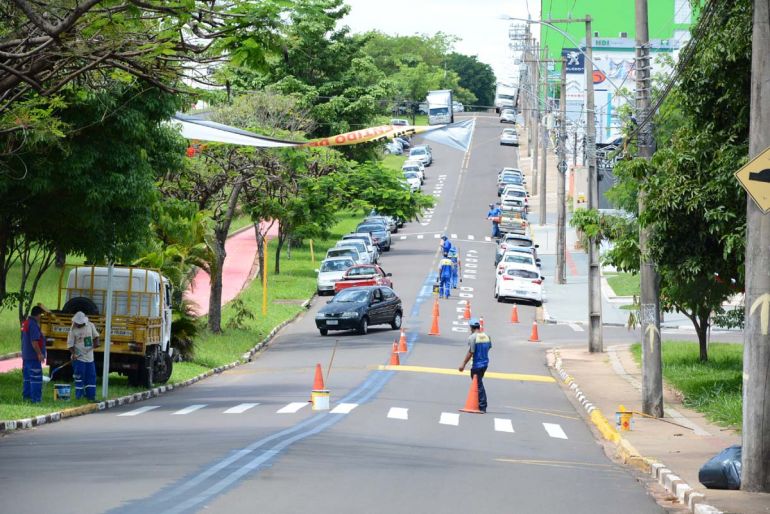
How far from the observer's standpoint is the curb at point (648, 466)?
13.5 m

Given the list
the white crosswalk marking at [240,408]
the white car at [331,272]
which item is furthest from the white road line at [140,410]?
the white car at [331,272]

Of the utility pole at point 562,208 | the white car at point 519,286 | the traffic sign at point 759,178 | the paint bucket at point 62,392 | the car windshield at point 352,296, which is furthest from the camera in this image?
the utility pole at point 562,208

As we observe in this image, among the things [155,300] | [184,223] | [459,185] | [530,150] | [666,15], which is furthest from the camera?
[530,150]

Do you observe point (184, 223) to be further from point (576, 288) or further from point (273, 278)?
point (576, 288)

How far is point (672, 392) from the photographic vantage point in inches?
1094

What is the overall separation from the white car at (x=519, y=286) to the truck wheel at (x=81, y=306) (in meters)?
25.9

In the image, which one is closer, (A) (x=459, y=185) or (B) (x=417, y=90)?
(A) (x=459, y=185)

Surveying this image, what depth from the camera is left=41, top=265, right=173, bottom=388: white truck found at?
25828 millimetres

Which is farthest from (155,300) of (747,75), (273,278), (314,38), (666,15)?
(666,15)

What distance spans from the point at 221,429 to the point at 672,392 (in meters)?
12.5

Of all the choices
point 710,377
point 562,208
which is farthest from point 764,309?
point 562,208

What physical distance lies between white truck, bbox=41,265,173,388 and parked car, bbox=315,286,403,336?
11.6 meters

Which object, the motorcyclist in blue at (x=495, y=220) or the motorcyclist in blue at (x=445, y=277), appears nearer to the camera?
the motorcyclist in blue at (x=445, y=277)

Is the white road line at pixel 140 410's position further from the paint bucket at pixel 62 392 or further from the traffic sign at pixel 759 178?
the traffic sign at pixel 759 178
